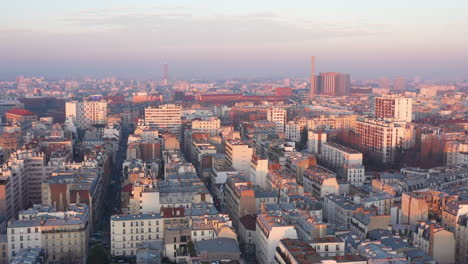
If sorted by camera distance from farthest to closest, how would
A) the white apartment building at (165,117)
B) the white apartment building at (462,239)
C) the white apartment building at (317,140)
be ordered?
the white apartment building at (165,117)
the white apartment building at (317,140)
the white apartment building at (462,239)

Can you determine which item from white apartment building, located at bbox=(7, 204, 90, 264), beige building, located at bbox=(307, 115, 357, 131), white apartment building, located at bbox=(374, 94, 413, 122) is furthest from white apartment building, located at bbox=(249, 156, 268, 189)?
white apartment building, located at bbox=(374, 94, 413, 122)

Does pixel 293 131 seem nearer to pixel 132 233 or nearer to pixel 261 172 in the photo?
pixel 261 172

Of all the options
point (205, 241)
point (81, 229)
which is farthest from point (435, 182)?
point (81, 229)

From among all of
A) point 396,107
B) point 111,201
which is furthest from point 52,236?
point 396,107

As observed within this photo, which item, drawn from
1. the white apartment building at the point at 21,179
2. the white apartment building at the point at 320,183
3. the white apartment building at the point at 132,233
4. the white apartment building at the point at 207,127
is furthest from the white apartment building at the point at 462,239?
the white apartment building at the point at 207,127

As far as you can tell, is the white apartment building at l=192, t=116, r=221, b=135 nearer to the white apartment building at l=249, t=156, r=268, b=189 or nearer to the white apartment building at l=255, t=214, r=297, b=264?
the white apartment building at l=249, t=156, r=268, b=189

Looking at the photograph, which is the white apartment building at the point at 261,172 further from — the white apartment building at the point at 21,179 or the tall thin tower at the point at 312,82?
the tall thin tower at the point at 312,82

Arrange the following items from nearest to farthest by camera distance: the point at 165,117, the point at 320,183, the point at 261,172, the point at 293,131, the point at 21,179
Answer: the point at 320,183 → the point at 21,179 → the point at 261,172 → the point at 293,131 → the point at 165,117
